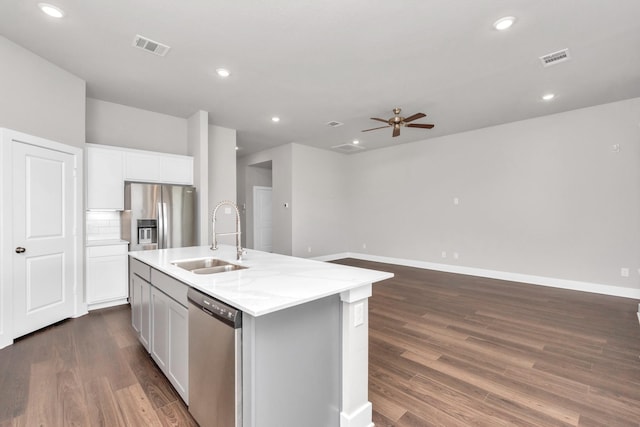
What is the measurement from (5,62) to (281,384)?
404 centimetres

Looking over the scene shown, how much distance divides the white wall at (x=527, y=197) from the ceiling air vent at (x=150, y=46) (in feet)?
17.9

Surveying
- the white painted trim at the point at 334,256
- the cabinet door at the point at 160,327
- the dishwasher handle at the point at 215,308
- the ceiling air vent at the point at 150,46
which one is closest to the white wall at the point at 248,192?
the white painted trim at the point at 334,256

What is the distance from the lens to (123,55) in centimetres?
308

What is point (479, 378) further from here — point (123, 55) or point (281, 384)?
point (123, 55)

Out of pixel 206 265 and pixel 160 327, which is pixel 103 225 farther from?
pixel 160 327

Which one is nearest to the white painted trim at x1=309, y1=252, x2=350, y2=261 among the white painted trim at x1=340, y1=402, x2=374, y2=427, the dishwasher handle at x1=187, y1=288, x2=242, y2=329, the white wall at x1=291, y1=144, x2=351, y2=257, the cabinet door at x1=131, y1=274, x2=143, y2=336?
the white wall at x1=291, y1=144, x2=351, y2=257

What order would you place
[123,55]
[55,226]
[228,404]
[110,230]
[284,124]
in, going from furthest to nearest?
1. [284,124]
2. [110,230]
3. [55,226]
4. [123,55]
5. [228,404]

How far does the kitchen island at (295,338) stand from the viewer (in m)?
1.33

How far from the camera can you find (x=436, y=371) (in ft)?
7.72

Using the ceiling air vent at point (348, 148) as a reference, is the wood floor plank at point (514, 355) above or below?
below

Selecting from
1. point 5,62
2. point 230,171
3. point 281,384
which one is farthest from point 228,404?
point 230,171

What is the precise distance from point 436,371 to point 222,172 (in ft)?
15.6

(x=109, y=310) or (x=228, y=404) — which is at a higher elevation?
(x=228, y=404)

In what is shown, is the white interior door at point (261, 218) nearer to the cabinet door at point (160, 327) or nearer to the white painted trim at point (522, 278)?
the white painted trim at point (522, 278)
